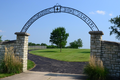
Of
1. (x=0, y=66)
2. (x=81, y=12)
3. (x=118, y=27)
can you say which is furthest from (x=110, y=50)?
(x=118, y=27)

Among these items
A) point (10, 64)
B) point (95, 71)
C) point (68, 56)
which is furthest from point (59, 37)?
point (95, 71)

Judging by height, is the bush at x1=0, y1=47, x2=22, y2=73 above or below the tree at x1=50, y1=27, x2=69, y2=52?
below

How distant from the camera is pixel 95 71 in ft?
24.0

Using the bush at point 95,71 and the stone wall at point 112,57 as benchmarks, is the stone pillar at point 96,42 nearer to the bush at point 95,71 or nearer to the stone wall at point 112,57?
the stone wall at point 112,57

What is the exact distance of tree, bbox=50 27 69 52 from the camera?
1169 inches

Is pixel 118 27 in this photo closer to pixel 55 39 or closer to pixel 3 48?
pixel 55 39

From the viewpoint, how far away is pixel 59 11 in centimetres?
971

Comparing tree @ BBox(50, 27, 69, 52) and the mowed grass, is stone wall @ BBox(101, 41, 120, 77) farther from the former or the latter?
tree @ BBox(50, 27, 69, 52)

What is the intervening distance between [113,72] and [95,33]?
8.53 feet

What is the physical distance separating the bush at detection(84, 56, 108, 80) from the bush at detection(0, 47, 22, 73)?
4.60 meters

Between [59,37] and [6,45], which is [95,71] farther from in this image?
[59,37]

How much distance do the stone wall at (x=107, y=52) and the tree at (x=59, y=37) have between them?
825 inches

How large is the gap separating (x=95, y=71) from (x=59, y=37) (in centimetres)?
2280

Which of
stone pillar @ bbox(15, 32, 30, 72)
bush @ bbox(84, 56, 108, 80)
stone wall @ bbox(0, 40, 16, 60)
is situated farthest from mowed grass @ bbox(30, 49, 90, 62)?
bush @ bbox(84, 56, 108, 80)
